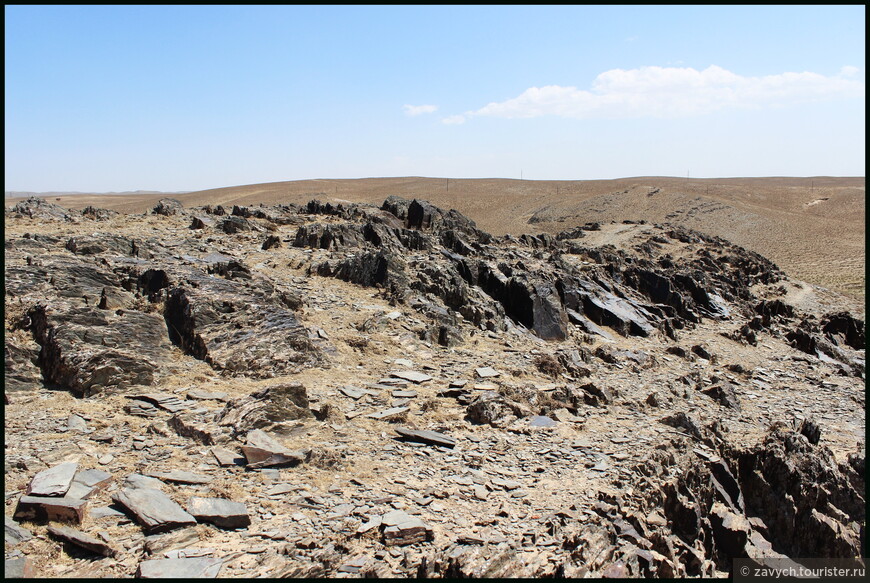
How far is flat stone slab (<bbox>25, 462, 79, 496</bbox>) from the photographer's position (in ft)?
18.6

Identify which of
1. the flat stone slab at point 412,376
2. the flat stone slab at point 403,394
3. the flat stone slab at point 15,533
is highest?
the flat stone slab at point 15,533

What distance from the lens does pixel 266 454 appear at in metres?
7.12

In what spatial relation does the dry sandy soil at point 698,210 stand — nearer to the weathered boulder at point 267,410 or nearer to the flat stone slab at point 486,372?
the flat stone slab at point 486,372

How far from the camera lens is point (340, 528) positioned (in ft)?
19.5

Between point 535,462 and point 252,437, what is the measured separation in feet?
13.8

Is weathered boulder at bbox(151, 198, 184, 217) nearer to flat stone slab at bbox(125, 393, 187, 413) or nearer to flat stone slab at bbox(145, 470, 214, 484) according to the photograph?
flat stone slab at bbox(125, 393, 187, 413)

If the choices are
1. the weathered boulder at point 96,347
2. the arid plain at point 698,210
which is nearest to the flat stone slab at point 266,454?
the weathered boulder at point 96,347

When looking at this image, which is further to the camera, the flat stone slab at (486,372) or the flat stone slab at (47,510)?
the flat stone slab at (486,372)

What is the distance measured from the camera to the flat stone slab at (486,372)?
11609 mm

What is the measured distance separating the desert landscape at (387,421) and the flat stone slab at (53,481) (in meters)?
0.03

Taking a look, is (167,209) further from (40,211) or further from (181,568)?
(181,568)

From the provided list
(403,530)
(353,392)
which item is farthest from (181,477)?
(353,392)

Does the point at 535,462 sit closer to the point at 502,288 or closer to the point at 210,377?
the point at 210,377

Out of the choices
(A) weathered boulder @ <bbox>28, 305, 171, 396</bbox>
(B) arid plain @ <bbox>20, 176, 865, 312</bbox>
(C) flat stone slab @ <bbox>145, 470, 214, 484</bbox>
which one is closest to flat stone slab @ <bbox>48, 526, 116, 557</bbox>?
(C) flat stone slab @ <bbox>145, 470, 214, 484</bbox>
